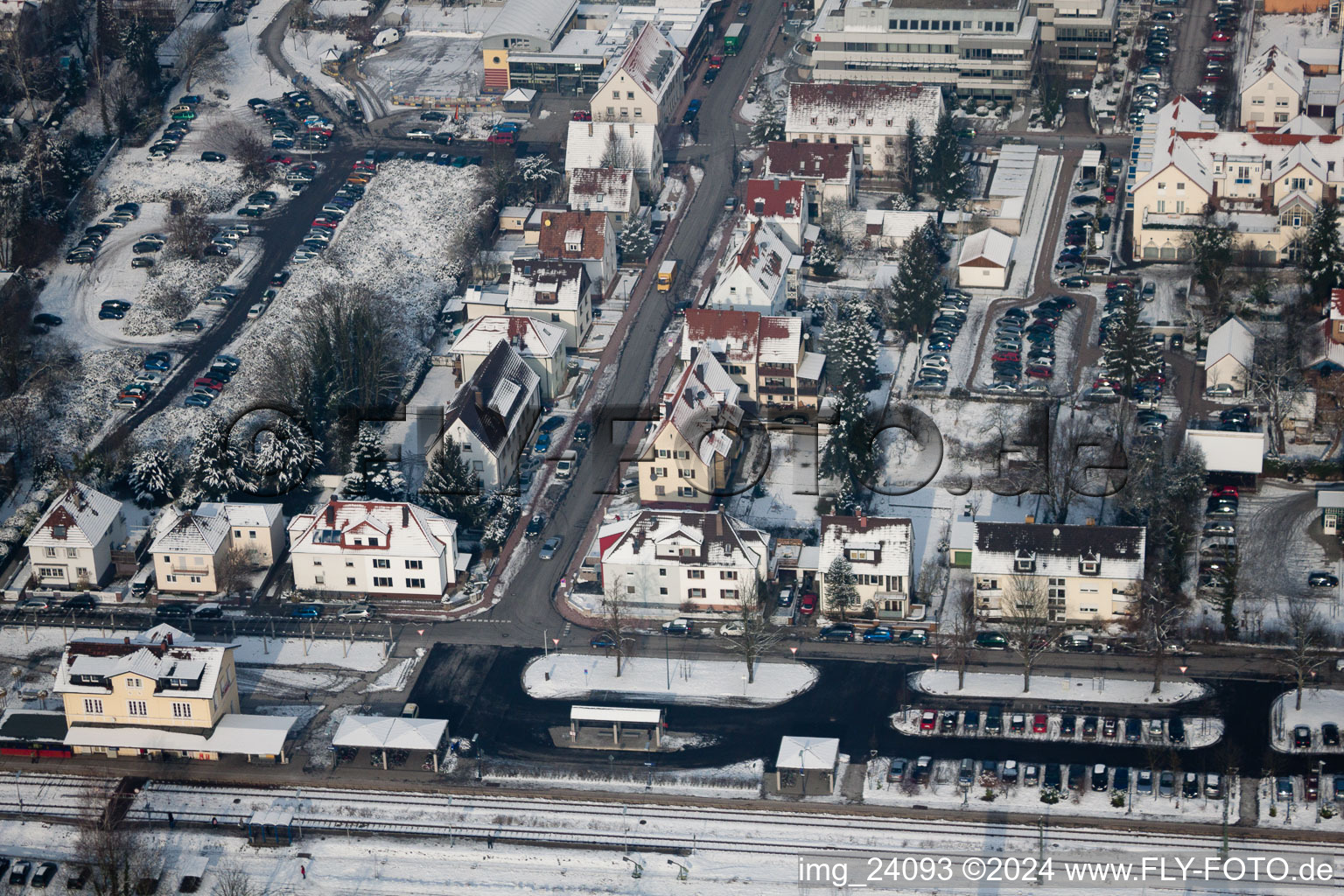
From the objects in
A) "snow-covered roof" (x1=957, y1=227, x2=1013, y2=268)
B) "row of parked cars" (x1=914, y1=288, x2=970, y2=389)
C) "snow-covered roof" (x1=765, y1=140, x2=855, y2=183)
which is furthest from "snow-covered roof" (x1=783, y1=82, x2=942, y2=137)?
"row of parked cars" (x1=914, y1=288, x2=970, y2=389)

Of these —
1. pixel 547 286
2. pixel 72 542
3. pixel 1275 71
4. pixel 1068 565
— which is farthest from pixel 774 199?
pixel 72 542

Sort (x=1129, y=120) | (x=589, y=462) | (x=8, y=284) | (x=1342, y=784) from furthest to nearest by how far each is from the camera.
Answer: (x=1129, y=120)
(x=8, y=284)
(x=589, y=462)
(x=1342, y=784)

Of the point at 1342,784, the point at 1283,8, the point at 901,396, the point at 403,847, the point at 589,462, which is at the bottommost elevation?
the point at 403,847

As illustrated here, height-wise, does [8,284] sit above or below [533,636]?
above

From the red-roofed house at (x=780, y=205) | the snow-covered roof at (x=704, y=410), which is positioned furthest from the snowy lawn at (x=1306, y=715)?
the red-roofed house at (x=780, y=205)

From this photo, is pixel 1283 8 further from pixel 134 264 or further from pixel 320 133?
pixel 134 264

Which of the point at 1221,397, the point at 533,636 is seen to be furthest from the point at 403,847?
the point at 1221,397
